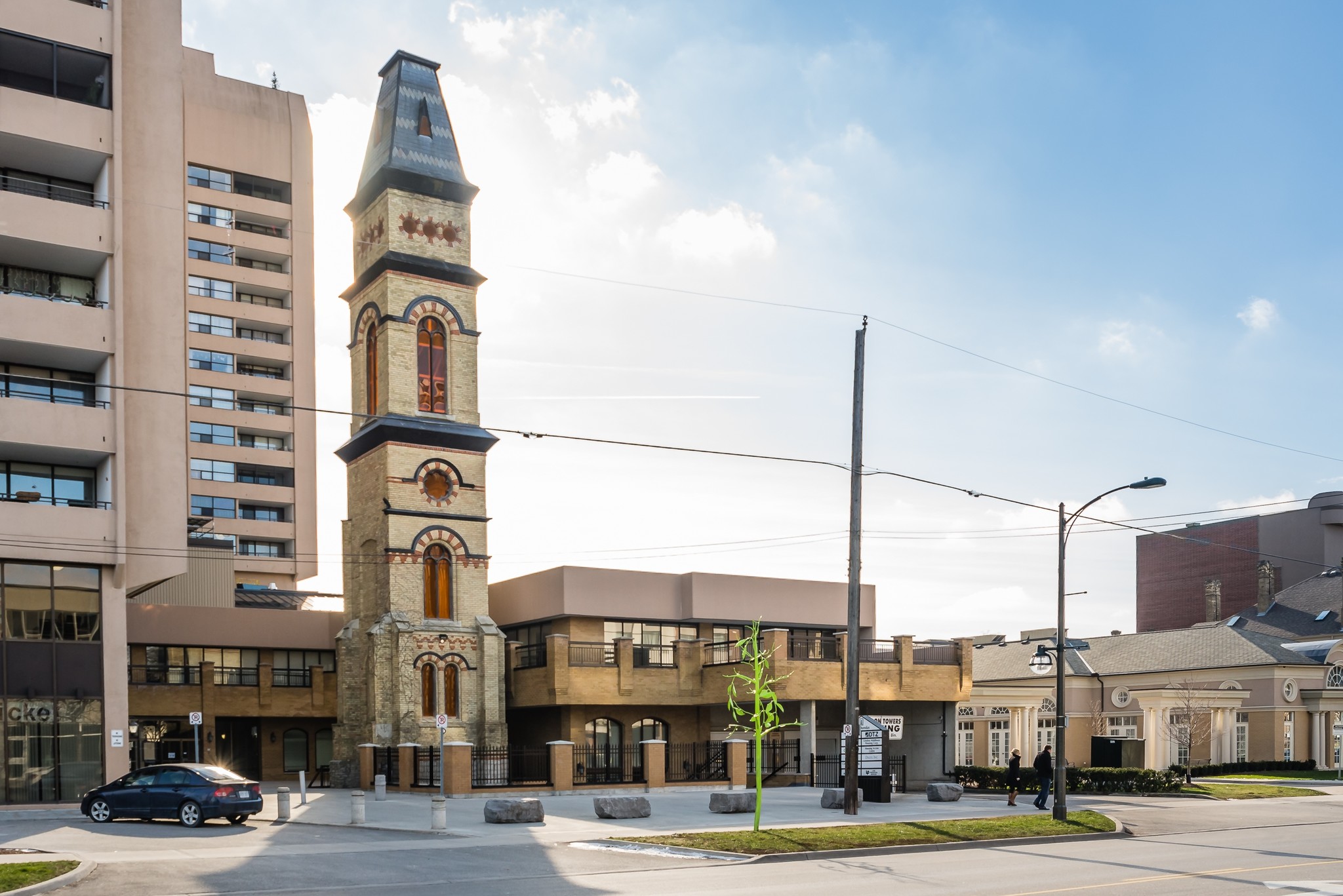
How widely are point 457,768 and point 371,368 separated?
55.1ft

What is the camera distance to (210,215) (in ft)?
237

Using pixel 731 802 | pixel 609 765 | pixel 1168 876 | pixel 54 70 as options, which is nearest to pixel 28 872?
pixel 1168 876

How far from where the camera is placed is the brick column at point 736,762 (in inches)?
1571

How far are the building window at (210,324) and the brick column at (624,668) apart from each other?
1485 inches

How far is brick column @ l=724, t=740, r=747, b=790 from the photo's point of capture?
39.9m

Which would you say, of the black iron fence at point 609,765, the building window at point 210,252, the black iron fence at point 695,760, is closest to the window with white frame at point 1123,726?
the black iron fence at point 695,760

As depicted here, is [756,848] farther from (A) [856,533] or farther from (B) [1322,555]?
(B) [1322,555]

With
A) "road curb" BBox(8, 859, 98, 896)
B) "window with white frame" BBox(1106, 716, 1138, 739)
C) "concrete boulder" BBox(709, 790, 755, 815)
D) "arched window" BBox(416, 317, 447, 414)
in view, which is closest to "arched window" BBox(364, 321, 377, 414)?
"arched window" BBox(416, 317, 447, 414)

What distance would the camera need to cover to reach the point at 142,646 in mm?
49094

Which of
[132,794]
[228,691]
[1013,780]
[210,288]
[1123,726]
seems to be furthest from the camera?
[210,288]

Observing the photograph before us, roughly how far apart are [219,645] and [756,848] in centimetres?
3423

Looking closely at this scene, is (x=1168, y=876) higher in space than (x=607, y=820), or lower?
higher

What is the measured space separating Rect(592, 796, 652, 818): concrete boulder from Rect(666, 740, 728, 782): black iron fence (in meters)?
14.2

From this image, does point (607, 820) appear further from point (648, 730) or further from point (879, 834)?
point (648, 730)
